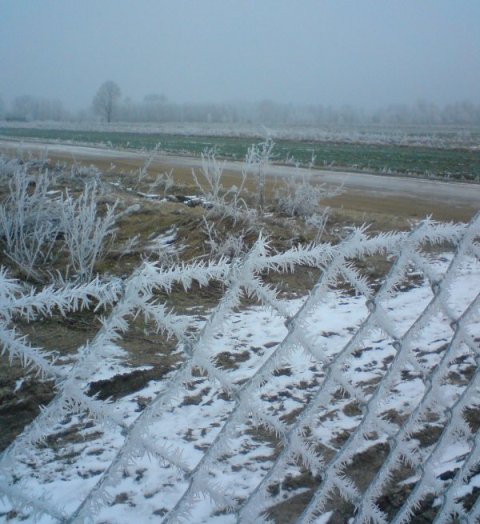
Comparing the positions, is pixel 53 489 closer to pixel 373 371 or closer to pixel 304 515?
pixel 304 515

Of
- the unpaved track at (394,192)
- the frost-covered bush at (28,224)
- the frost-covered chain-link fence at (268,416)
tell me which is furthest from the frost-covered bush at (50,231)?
the unpaved track at (394,192)

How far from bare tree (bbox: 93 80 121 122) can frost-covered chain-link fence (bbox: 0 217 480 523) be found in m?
86.2

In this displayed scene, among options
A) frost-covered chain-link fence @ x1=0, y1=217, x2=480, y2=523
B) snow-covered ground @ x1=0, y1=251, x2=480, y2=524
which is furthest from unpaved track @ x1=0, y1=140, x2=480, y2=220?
frost-covered chain-link fence @ x1=0, y1=217, x2=480, y2=523

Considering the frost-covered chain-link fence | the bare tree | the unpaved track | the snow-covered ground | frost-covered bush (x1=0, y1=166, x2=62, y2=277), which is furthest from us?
the bare tree

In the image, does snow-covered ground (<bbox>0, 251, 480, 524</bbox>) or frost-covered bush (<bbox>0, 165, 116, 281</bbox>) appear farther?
frost-covered bush (<bbox>0, 165, 116, 281</bbox>)

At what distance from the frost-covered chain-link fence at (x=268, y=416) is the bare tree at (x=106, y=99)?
8623 centimetres

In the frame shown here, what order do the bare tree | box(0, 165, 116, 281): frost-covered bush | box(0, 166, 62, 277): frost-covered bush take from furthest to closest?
the bare tree → box(0, 166, 62, 277): frost-covered bush → box(0, 165, 116, 281): frost-covered bush

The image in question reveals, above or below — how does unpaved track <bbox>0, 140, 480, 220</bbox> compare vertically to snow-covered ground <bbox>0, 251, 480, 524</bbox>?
above

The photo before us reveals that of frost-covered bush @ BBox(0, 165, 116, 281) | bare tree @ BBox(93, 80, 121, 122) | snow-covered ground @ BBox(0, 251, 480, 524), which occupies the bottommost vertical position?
snow-covered ground @ BBox(0, 251, 480, 524)

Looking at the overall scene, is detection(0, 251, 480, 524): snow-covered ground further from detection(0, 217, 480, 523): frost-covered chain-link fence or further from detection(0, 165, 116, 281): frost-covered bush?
detection(0, 165, 116, 281): frost-covered bush

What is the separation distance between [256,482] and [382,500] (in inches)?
22.2

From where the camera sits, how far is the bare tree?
82938 millimetres

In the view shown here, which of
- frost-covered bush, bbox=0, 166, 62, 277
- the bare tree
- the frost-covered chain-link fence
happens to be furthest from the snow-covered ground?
the bare tree

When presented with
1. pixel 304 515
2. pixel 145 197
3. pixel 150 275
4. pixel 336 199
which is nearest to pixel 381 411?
pixel 304 515
